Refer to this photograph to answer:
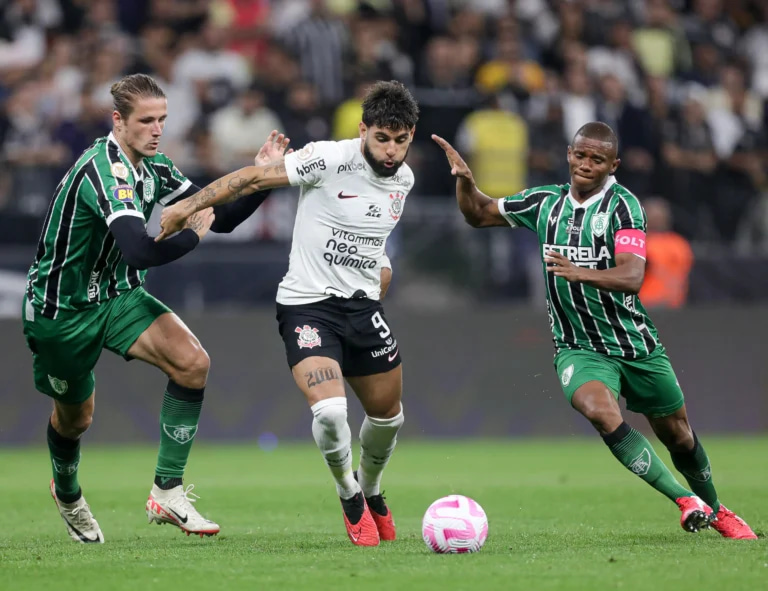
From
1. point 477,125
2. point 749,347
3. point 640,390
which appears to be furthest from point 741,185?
point 640,390

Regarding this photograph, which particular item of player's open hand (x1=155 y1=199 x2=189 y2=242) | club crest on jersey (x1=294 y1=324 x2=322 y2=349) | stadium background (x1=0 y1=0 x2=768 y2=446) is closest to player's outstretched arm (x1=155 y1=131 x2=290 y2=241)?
player's open hand (x1=155 y1=199 x2=189 y2=242)

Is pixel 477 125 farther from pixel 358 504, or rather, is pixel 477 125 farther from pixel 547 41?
pixel 358 504

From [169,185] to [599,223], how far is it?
269cm

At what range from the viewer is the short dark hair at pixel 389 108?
7.37 meters

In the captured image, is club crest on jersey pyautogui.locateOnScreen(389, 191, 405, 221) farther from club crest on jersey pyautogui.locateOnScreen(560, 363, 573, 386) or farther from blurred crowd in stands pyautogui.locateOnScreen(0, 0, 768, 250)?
blurred crowd in stands pyautogui.locateOnScreen(0, 0, 768, 250)

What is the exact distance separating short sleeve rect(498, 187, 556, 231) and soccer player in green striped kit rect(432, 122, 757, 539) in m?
0.11

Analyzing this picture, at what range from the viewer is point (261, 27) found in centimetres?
1697

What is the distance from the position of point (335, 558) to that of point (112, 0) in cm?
1178

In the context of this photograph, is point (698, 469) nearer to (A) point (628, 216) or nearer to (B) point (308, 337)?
(A) point (628, 216)

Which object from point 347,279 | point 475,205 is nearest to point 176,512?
point 347,279

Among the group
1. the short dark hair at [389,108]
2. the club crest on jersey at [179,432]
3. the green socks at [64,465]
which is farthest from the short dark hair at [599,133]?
the green socks at [64,465]

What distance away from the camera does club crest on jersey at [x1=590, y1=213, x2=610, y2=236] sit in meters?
7.63

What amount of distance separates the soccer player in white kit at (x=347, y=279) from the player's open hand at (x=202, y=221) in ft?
0.56

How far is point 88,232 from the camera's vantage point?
754 centimetres
